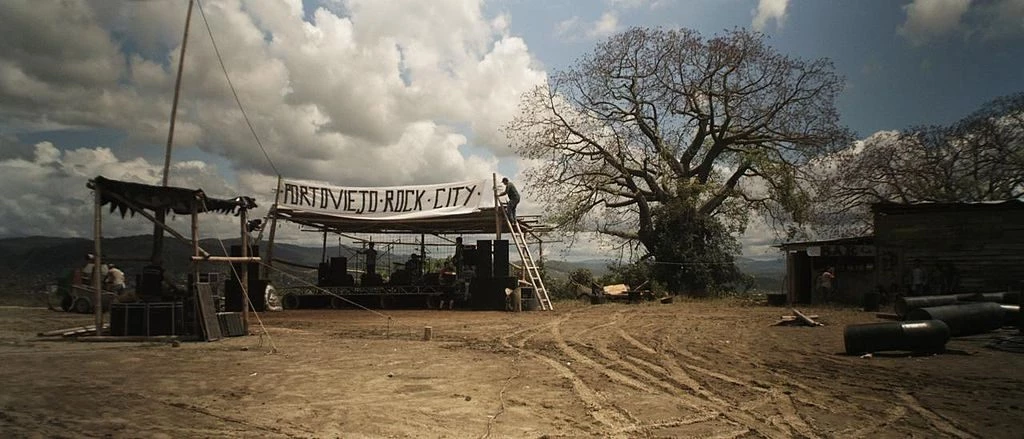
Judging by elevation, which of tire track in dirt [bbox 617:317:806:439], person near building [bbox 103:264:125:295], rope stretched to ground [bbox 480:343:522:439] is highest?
person near building [bbox 103:264:125:295]

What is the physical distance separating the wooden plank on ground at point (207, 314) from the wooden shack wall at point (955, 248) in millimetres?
16975

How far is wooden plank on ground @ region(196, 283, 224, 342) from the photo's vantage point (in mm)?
9898

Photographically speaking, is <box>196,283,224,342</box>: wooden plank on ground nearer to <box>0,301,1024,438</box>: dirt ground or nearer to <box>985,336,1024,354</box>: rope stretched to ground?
<box>0,301,1024,438</box>: dirt ground

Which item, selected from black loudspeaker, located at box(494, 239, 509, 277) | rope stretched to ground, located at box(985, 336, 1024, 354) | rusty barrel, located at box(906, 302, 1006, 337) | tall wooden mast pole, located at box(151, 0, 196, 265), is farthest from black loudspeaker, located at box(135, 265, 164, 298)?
rope stretched to ground, located at box(985, 336, 1024, 354)

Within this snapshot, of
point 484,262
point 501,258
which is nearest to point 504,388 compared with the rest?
point 501,258

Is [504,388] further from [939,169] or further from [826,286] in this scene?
[939,169]

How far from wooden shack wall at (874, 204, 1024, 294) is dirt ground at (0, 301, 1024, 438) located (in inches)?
318

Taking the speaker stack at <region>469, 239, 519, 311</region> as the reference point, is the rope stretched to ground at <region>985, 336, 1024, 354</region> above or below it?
below

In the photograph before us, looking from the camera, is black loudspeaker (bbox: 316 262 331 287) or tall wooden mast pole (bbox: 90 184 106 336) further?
black loudspeaker (bbox: 316 262 331 287)

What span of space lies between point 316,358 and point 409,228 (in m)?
12.8

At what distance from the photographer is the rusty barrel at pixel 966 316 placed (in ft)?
32.5

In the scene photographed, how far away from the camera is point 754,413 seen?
17.6 ft

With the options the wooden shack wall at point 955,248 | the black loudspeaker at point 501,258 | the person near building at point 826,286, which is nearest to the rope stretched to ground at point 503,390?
the black loudspeaker at point 501,258

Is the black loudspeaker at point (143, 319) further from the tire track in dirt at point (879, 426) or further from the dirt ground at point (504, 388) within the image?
the tire track in dirt at point (879, 426)
